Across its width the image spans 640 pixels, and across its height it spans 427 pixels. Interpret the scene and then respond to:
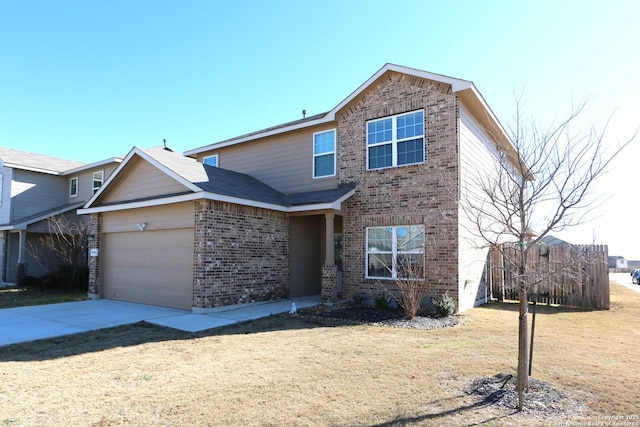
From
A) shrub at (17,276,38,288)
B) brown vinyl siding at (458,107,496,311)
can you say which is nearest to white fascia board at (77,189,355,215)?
brown vinyl siding at (458,107,496,311)

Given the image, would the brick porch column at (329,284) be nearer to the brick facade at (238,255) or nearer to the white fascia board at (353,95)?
the brick facade at (238,255)

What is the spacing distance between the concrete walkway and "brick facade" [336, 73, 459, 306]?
283cm

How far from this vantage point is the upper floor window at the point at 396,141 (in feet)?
38.8

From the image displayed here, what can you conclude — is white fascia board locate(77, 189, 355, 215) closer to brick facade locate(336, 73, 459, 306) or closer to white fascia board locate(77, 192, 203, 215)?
white fascia board locate(77, 192, 203, 215)

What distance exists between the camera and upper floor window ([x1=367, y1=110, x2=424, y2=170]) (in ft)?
38.8

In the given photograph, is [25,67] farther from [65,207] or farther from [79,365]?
[79,365]

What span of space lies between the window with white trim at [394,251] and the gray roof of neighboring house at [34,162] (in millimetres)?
20354

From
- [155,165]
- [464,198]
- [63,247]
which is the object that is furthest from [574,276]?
[63,247]

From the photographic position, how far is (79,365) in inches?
238

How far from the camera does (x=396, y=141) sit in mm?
12172

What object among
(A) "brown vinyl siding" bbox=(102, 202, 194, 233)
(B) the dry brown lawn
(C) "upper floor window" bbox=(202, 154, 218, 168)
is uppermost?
(C) "upper floor window" bbox=(202, 154, 218, 168)

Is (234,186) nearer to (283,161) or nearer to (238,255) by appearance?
(238,255)

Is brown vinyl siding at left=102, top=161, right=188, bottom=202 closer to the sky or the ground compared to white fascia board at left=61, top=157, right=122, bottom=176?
closer to the ground

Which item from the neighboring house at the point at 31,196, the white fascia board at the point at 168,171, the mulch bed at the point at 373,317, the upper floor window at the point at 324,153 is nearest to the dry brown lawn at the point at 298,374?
the mulch bed at the point at 373,317
